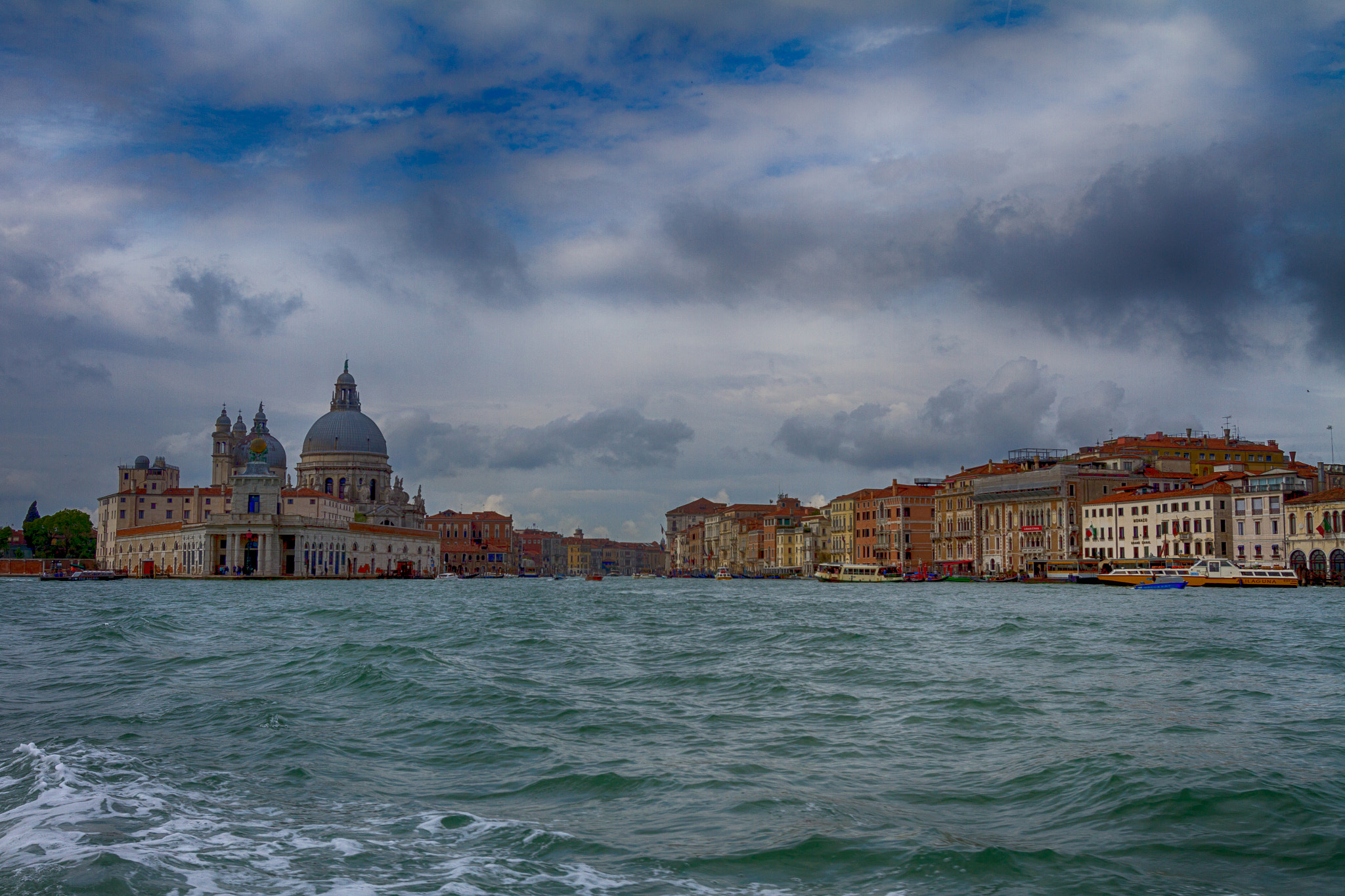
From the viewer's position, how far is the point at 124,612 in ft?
96.7

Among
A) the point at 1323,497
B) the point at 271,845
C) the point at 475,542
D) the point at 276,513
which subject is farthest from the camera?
the point at 475,542

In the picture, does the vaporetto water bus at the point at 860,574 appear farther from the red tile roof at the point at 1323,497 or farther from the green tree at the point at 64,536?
the green tree at the point at 64,536

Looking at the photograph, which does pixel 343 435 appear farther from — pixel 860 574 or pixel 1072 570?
pixel 1072 570

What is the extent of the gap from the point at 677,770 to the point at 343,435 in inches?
4290

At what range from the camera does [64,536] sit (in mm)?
100125

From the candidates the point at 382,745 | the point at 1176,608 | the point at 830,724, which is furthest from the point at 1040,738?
the point at 1176,608

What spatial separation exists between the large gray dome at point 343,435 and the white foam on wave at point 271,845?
10766 centimetres

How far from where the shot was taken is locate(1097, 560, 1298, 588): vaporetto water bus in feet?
154

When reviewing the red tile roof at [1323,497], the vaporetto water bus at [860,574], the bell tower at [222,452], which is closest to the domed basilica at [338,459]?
the bell tower at [222,452]

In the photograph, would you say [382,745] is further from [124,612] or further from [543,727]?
[124,612]

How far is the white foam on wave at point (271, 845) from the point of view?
5379mm

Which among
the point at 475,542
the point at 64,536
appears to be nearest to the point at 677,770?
the point at 64,536

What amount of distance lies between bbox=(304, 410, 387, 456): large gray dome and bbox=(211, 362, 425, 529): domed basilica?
7cm

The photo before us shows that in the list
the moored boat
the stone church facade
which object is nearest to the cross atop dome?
the stone church facade
